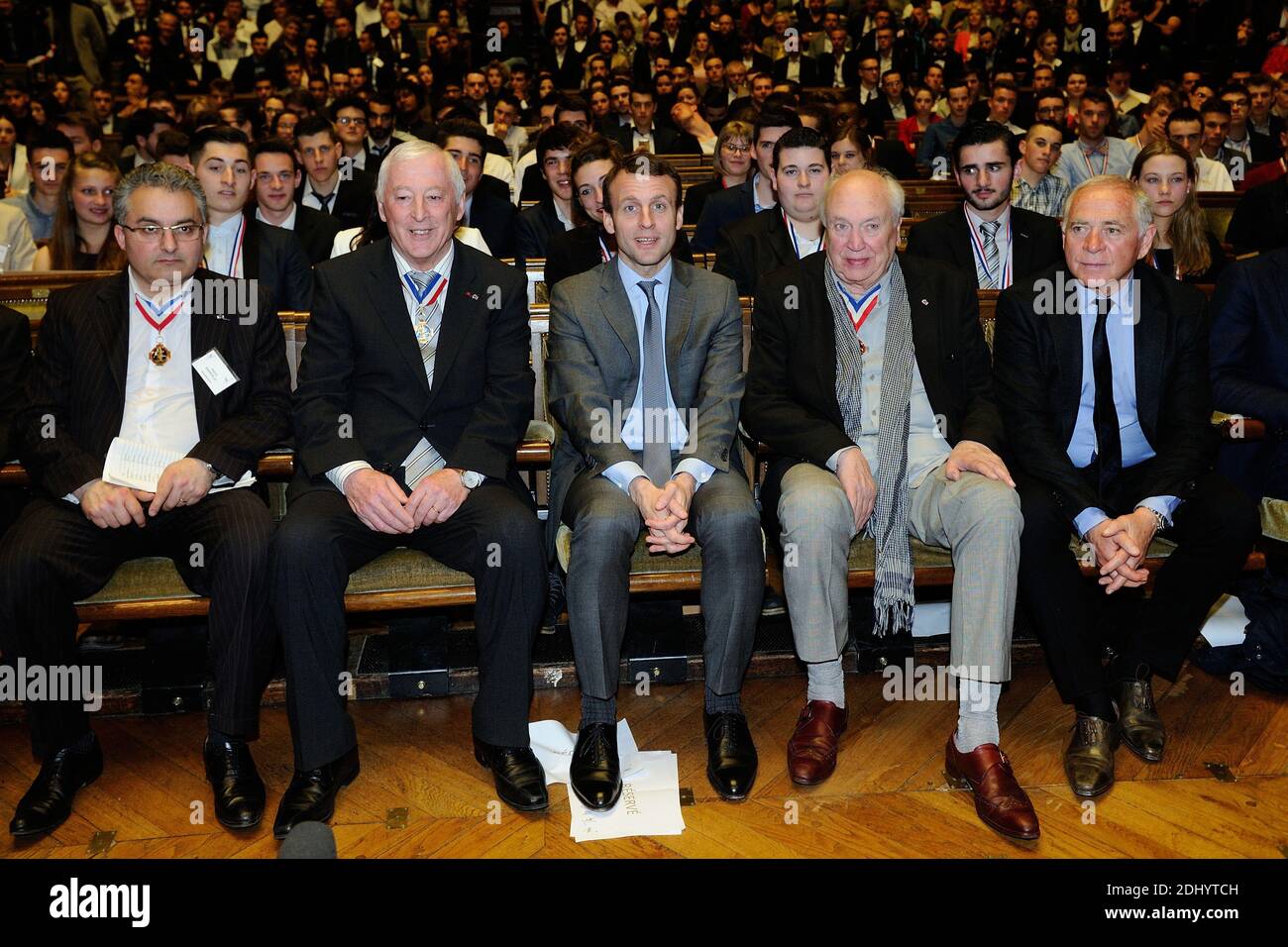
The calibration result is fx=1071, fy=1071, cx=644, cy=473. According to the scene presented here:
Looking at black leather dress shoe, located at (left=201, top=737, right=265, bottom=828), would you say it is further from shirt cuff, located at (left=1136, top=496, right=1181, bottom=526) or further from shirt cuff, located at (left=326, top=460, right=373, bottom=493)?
shirt cuff, located at (left=1136, top=496, right=1181, bottom=526)

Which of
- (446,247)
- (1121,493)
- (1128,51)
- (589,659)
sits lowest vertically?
(589,659)

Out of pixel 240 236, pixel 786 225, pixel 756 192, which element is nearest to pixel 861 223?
pixel 786 225

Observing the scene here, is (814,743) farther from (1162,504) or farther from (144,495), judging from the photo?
(144,495)

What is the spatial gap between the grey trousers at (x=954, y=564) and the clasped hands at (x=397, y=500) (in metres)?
0.73

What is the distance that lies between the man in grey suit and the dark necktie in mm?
861

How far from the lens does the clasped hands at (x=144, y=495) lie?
2270 mm

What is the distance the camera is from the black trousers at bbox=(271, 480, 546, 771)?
87.0 inches

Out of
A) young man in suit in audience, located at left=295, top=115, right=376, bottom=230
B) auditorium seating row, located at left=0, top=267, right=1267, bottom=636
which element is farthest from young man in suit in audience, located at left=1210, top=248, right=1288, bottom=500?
young man in suit in audience, located at left=295, top=115, right=376, bottom=230

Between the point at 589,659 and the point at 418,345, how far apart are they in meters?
0.84

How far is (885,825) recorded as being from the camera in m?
2.15

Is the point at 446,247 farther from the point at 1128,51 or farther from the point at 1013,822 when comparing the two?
the point at 1128,51

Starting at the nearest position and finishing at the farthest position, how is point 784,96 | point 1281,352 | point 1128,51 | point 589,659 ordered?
point 589,659 < point 1281,352 < point 784,96 < point 1128,51

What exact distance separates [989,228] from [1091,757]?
1.93m

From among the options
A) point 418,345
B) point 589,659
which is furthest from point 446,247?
point 589,659
